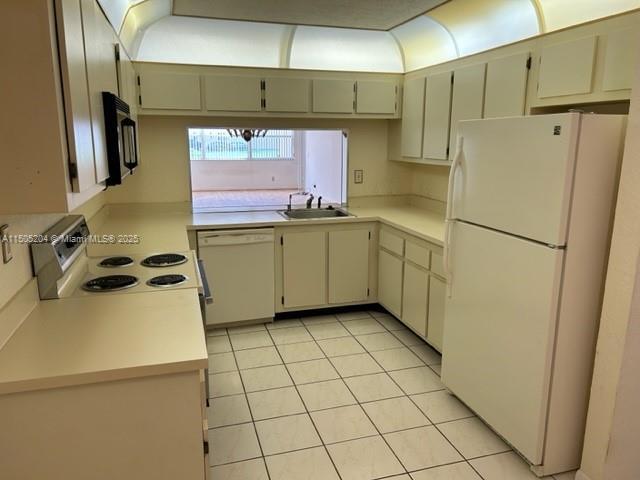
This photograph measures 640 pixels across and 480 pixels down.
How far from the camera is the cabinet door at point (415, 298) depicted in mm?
3393

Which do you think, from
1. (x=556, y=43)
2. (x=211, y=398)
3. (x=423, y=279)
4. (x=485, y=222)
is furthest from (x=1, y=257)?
(x=556, y=43)

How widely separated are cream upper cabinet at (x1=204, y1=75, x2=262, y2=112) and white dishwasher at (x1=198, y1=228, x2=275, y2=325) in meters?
1.00

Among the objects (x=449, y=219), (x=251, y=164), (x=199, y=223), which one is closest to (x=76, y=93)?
(x=449, y=219)

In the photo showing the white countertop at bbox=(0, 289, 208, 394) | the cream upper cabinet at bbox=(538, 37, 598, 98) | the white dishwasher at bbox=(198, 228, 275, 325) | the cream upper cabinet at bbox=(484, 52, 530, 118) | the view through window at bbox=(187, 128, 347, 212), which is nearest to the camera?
the white countertop at bbox=(0, 289, 208, 394)

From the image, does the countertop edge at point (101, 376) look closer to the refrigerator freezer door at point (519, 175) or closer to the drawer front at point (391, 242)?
the refrigerator freezer door at point (519, 175)

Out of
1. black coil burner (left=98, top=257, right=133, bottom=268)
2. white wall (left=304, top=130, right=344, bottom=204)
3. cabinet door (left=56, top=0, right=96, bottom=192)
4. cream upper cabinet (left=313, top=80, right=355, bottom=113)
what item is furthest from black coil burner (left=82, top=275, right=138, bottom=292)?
white wall (left=304, top=130, right=344, bottom=204)

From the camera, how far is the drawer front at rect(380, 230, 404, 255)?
3.71 meters

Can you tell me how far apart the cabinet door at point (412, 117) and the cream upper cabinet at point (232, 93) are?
4.21 ft

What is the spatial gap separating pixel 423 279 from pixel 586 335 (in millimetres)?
1358

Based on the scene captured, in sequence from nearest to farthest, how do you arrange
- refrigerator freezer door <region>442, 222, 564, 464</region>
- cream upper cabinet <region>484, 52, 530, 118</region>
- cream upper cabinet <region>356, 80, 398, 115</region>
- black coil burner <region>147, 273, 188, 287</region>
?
refrigerator freezer door <region>442, 222, 564, 464</region>
black coil burner <region>147, 273, 188, 287</region>
cream upper cabinet <region>484, 52, 530, 118</region>
cream upper cabinet <region>356, 80, 398, 115</region>

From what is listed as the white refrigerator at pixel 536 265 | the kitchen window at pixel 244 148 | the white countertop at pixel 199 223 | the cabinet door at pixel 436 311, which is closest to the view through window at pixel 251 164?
the kitchen window at pixel 244 148

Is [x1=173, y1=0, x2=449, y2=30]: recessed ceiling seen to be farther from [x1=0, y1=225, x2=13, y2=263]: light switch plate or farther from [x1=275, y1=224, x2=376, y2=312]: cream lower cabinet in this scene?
[x1=0, y1=225, x2=13, y2=263]: light switch plate

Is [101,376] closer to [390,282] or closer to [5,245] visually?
[5,245]

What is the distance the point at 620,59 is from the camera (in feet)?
7.27
